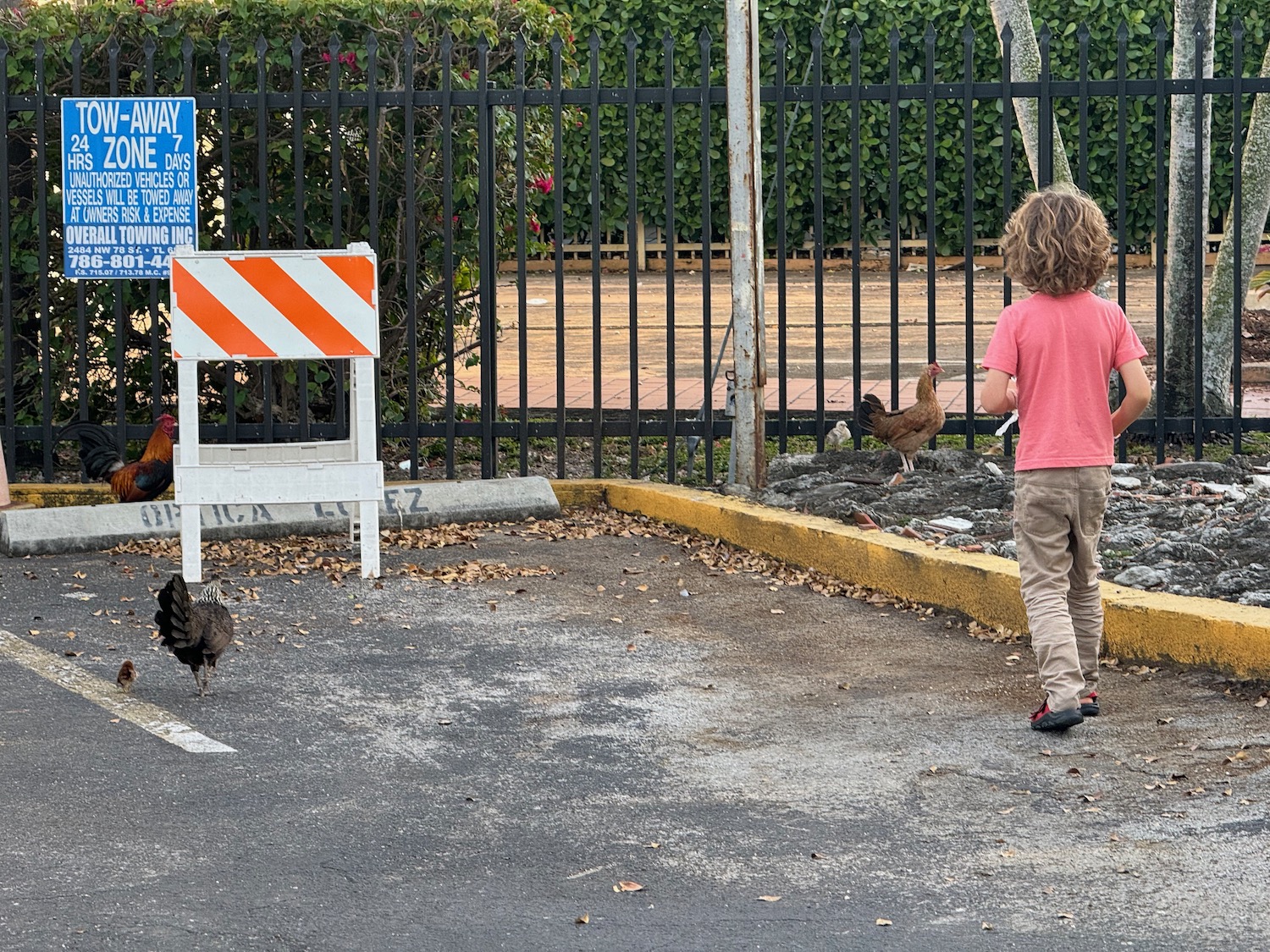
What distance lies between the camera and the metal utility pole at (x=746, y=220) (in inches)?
306

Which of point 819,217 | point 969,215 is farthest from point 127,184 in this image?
point 969,215

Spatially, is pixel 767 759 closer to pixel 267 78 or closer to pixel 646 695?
pixel 646 695

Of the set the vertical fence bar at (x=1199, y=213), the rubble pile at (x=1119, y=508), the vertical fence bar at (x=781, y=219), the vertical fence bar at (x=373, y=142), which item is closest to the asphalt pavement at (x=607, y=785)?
the rubble pile at (x=1119, y=508)

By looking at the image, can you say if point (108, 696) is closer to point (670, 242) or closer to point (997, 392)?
point (997, 392)

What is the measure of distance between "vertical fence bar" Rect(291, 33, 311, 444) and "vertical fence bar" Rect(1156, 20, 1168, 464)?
11.4 ft

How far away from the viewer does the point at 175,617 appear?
17.6 ft

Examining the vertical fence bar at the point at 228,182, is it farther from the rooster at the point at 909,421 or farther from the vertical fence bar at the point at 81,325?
the rooster at the point at 909,421

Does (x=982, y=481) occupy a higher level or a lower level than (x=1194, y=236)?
lower

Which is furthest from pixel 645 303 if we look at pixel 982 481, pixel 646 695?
pixel 646 695

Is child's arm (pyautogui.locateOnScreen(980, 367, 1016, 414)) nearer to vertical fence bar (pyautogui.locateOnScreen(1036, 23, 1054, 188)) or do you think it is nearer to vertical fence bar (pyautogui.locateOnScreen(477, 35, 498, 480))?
vertical fence bar (pyautogui.locateOnScreen(1036, 23, 1054, 188))

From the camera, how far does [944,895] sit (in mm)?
3785

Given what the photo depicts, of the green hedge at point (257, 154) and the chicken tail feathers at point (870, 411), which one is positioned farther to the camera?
the green hedge at point (257, 154)

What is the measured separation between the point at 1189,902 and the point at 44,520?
5.50 meters

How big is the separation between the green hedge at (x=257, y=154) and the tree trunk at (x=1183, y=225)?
131 inches
